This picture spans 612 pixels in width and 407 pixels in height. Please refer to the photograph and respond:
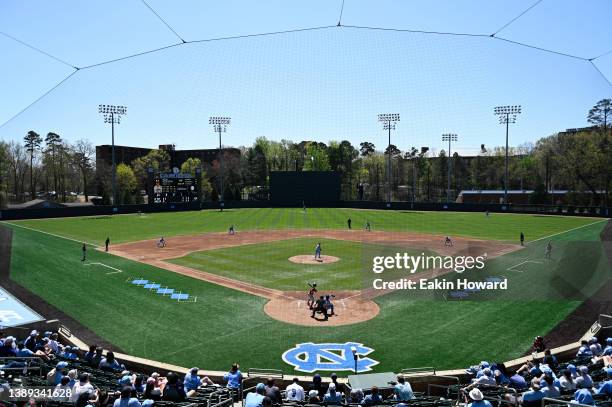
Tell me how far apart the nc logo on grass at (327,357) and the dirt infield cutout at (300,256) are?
2326 millimetres

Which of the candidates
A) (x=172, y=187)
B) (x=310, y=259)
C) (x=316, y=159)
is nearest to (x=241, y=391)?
(x=310, y=259)

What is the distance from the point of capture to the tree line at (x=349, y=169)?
6731 cm

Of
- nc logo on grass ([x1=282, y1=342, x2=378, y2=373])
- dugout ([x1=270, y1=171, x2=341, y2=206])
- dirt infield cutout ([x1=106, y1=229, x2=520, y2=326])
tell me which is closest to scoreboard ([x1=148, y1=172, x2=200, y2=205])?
dugout ([x1=270, y1=171, x2=341, y2=206])

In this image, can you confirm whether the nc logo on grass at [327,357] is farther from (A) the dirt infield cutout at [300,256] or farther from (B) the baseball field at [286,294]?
(A) the dirt infield cutout at [300,256]

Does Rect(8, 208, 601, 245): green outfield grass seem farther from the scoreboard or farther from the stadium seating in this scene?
the stadium seating

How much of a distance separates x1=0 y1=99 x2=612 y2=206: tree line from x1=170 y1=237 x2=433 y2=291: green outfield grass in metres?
44.3

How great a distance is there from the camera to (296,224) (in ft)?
170

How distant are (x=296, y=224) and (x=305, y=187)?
2463 centimetres

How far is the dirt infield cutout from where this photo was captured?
742 inches

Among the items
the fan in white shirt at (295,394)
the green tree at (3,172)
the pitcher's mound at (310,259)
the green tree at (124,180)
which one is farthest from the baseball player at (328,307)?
the green tree at (124,180)

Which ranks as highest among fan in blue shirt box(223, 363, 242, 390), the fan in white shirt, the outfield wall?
the outfield wall

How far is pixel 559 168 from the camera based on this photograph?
73.1 m

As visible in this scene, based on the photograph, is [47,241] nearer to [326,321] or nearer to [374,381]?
[326,321]

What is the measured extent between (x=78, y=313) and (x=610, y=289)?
24946 mm
